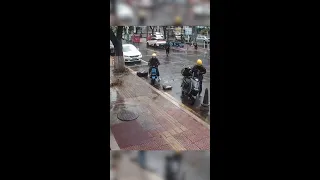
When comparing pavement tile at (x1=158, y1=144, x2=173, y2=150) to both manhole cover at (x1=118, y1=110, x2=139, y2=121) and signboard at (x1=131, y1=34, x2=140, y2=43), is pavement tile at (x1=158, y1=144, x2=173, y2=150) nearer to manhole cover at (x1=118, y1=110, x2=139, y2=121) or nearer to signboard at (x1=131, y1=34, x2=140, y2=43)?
manhole cover at (x1=118, y1=110, x2=139, y2=121)

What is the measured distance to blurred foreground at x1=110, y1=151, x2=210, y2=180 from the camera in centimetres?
235

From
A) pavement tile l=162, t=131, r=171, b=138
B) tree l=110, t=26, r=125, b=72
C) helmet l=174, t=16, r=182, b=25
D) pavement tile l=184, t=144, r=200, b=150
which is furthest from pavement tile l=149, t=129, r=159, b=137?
tree l=110, t=26, r=125, b=72

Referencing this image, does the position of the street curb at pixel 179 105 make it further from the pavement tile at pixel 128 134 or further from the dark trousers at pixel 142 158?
the dark trousers at pixel 142 158

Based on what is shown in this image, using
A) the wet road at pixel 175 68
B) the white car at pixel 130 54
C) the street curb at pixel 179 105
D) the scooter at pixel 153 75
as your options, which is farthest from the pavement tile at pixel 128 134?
the white car at pixel 130 54

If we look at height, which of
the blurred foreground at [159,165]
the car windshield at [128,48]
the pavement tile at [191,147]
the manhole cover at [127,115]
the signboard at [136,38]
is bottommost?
the blurred foreground at [159,165]

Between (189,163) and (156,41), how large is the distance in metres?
6.73

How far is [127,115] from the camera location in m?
4.14

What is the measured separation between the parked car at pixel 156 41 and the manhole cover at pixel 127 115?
4932 mm

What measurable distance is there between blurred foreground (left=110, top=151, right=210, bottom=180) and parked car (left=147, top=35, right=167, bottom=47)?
250 inches

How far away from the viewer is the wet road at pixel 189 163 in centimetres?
238

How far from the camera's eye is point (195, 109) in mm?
4395
